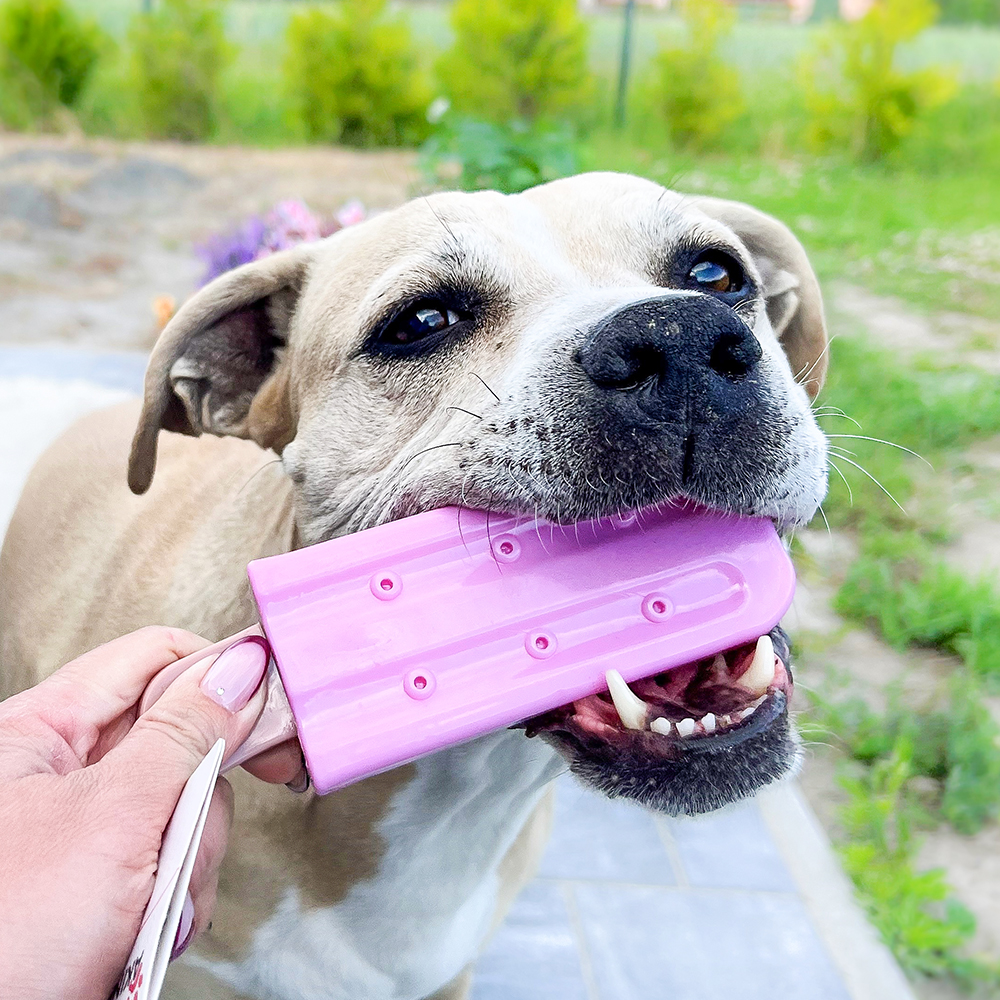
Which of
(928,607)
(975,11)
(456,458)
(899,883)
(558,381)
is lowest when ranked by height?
(975,11)

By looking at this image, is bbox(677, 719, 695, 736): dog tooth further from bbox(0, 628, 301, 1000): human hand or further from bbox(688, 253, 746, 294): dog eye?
bbox(688, 253, 746, 294): dog eye

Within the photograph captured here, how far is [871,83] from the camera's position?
12.4 meters

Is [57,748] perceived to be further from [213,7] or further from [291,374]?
[213,7]

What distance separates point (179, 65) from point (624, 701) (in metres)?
14.3

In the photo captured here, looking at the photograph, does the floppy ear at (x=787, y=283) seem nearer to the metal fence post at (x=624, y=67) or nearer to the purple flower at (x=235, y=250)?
the purple flower at (x=235, y=250)

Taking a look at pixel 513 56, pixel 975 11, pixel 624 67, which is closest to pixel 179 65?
pixel 513 56

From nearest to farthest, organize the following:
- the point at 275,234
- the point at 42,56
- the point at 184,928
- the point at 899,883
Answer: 1. the point at 184,928
2. the point at 899,883
3. the point at 275,234
4. the point at 42,56

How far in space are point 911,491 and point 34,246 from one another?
907cm

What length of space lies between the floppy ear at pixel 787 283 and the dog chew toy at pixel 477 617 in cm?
87

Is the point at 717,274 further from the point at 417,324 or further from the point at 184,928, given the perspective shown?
the point at 184,928

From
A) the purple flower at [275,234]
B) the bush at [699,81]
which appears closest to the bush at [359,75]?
the bush at [699,81]

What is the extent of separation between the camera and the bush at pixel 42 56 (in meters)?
13.0

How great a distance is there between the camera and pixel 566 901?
2.87m

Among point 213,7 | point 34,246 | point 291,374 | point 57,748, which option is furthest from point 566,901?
point 213,7
